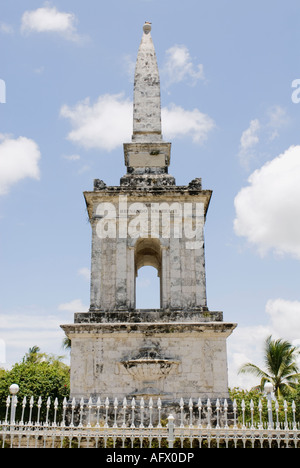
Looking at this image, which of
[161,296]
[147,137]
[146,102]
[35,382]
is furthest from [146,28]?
[35,382]

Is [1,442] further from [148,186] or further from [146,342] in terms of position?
[148,186]

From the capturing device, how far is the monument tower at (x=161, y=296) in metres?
13.3

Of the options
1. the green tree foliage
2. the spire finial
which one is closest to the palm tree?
the green tree foliage

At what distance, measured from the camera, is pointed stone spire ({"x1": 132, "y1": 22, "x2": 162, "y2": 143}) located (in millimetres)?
17562

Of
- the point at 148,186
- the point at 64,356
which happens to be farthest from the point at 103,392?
the point at 64,356

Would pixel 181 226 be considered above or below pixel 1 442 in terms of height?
above

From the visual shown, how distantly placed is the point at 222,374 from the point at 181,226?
4.82 meters

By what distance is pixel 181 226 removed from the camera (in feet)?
50.4

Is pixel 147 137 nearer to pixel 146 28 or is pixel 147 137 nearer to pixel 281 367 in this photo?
pixel 146 28

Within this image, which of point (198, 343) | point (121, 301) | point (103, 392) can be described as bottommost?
point (103, 392)

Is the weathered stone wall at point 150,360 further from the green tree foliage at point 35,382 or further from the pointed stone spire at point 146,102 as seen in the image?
the green tree foliage at point 35,382

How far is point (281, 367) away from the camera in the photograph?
32031 millimetres

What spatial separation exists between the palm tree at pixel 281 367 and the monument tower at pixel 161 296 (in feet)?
59.9

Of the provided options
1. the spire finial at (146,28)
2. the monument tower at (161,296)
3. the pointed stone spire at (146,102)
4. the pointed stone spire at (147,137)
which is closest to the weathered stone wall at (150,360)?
the monument tower at (161,296)
